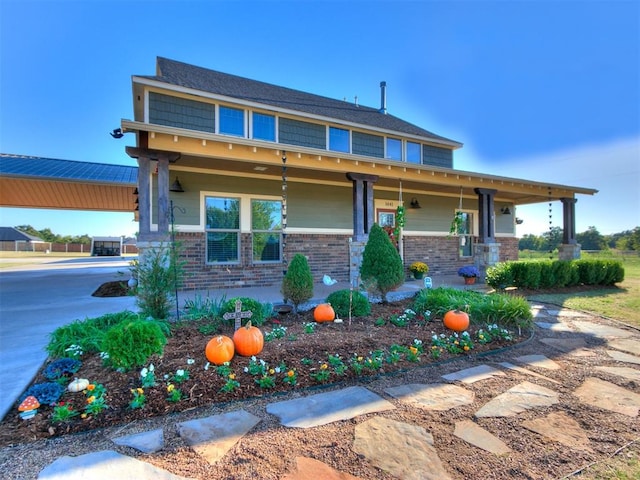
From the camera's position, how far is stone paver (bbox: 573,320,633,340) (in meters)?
4.58

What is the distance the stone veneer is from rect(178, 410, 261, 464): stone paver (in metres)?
3.69

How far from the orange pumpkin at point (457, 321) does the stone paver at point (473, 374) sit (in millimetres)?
814

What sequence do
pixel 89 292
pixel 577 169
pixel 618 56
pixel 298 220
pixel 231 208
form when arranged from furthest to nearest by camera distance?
pixel 577 169 < pixel 618 56 < pixel 298 220 < pixel 231 208 < pixel 89 292

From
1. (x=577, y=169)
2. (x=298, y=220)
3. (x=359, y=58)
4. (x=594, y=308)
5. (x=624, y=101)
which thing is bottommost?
(x=594, y=308)

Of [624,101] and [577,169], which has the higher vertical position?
[624,101]

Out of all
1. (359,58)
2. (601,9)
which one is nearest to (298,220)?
(359,58)

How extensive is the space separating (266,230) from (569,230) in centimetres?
1058

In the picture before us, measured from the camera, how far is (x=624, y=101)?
11.5 m

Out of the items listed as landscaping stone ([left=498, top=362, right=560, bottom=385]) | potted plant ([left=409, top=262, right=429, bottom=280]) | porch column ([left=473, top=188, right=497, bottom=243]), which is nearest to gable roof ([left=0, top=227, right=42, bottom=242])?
potted plant ([left=409, top=262, right=429, bottom=280])

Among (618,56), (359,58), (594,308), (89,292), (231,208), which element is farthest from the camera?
(359,58)

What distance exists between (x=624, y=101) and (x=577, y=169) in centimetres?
460

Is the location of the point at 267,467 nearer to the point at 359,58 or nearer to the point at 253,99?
the point at 253,99

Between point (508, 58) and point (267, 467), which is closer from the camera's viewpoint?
point (267, 467)

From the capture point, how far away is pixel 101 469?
1696 mm
